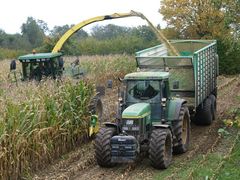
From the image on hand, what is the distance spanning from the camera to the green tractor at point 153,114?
959 cm

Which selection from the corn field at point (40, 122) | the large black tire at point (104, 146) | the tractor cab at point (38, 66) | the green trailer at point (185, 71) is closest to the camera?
the corn field at point (40, 122)

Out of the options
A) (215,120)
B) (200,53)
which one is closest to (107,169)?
(200,53)

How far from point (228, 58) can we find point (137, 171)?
72.8ft

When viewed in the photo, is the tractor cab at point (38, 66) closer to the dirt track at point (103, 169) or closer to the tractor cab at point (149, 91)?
the dirt track at point (103, 169)

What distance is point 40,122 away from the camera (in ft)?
32.8

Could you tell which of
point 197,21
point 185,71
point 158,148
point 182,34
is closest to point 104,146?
point 158,148

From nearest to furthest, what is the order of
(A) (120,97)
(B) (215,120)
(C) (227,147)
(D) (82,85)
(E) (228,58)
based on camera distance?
(A) (120,97) < (C) (227,147) < (D) (82,85) < (B) (215,120) < (E) (228,58)

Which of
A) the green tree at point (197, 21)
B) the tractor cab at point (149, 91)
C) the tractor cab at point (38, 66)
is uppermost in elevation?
the green tree at point (197, 21)

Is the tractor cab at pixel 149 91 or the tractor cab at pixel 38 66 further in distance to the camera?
the tractor cab at pixel 38 66

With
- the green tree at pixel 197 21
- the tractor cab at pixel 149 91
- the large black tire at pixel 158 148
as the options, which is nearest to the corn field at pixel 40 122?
the tractor cab at pixel 149 91

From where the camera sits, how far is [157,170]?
389 inches

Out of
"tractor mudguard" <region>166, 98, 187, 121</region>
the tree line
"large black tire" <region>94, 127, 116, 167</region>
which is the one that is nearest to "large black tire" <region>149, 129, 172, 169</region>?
"tractor mudguard" <region>166, 98, 187, 121</region>

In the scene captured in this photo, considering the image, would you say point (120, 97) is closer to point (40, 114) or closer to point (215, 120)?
point (40, 114)

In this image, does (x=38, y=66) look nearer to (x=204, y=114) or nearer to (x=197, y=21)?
(x=204, y=114)
